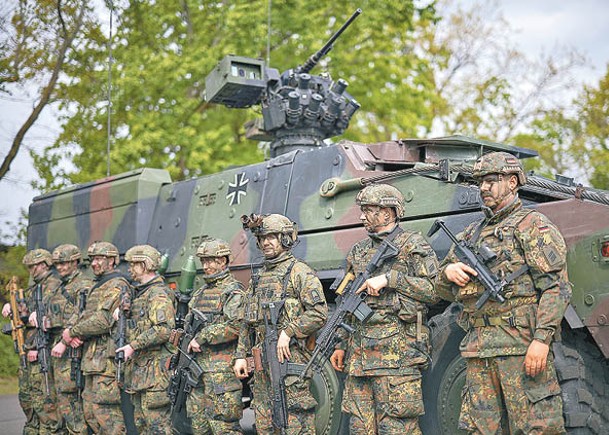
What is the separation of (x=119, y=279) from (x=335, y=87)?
3.64 metres

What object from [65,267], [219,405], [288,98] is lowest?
[219,405]

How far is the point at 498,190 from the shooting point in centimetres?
484

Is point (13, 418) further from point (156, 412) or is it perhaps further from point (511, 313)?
point (511, 313)

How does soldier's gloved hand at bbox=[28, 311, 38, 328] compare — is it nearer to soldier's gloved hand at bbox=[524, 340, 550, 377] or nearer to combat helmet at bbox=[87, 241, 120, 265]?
combat helmet at bbox=[87, 241, 120, 265]

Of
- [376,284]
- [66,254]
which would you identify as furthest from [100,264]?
[376,284]

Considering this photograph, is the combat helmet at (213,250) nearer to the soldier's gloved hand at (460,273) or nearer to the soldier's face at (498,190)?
the soldier's gloved hand at (460,273)

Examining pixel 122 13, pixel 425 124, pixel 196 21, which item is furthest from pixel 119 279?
pixel 425 124

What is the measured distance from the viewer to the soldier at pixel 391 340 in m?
5.18

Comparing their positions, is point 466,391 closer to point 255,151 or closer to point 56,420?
point 56,420

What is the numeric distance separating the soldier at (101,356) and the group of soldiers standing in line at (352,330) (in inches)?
0.5

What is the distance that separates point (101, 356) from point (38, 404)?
153 cm

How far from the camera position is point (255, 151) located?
57.8 ft

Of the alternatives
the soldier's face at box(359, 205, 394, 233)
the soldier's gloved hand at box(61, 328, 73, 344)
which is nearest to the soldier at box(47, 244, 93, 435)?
the soldier's gloved hand at box(61, 328, 73, 344)

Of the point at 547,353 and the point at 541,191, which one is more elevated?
the point at 541,191
